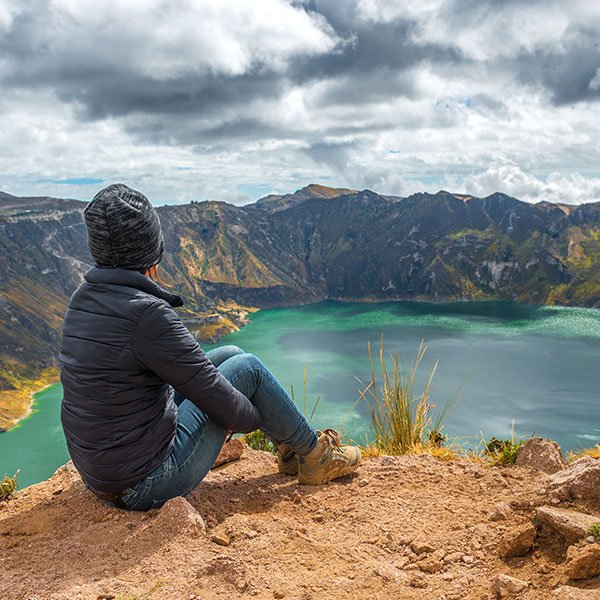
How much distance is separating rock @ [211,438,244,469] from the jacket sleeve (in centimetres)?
189

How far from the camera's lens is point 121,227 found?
9.59 feet

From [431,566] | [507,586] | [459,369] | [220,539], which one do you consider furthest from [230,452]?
[459,369]

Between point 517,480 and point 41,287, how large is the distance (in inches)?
8607

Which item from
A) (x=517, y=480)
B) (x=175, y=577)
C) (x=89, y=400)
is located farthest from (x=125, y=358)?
(x=517, y=480)

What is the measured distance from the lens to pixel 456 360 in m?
114

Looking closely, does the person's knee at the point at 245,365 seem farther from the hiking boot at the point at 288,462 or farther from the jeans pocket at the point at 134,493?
the hiking boot at the point at 288,462

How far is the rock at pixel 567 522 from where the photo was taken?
9.38 feet

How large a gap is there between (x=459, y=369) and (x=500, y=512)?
10826 centimetres

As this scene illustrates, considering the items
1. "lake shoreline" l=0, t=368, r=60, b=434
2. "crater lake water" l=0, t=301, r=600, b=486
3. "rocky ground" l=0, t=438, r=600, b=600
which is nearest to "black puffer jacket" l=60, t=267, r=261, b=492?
"rocky ground" l=0, t=438, r=600, b=600

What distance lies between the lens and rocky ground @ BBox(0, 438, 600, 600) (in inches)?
104

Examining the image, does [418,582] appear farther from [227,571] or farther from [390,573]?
[227,571]

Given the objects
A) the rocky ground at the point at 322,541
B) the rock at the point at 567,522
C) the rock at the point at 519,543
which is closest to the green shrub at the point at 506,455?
the rocky ground at the point at 322,541

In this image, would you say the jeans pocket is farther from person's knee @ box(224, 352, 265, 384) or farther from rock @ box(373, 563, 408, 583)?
rock @ box(373, 563, 408, 583)

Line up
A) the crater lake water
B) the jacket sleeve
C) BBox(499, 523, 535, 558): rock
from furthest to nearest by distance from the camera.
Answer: the crater lake water, BBox(499, 523, 535, 558): rock, the jacket sleeve
